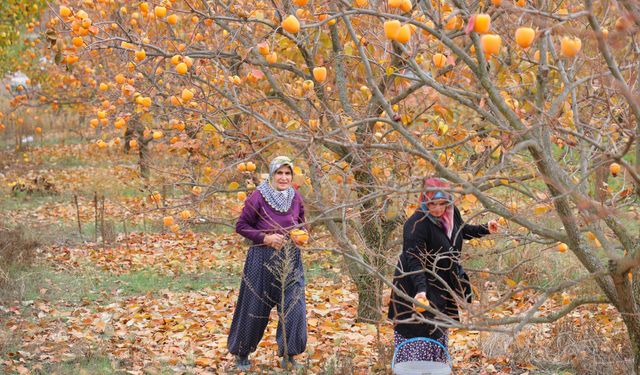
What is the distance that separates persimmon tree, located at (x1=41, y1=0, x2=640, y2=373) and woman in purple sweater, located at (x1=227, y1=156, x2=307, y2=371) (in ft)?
0.64

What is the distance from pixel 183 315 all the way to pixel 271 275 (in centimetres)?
199

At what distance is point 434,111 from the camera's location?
6.20 meters

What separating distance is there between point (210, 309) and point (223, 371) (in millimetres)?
1955

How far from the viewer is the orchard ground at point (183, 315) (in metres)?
5.52

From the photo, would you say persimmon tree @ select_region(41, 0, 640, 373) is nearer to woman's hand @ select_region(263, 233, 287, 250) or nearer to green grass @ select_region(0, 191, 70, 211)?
woman's hand @ select_region(263, 233, 287, 250)

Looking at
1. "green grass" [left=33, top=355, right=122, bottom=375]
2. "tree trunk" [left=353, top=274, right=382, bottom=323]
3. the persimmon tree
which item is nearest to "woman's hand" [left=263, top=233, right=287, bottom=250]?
the persimmon tree

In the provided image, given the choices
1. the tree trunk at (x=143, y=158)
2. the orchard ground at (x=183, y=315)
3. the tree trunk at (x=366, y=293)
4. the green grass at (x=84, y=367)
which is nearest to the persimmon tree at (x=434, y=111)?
the tree trunk at (x=366, y=293)

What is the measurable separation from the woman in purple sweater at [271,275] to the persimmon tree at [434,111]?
195mm

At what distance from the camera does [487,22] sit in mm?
2965

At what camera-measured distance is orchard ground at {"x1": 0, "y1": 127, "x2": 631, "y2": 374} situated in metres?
5.52

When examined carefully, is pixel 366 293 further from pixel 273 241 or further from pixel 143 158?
pixel 143 158

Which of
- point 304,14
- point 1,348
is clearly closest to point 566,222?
point 304,14

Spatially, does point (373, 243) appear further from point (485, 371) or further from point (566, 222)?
point (566, 222)

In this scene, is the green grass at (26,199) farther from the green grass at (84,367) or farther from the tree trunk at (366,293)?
the tree trunk at (366,293)
